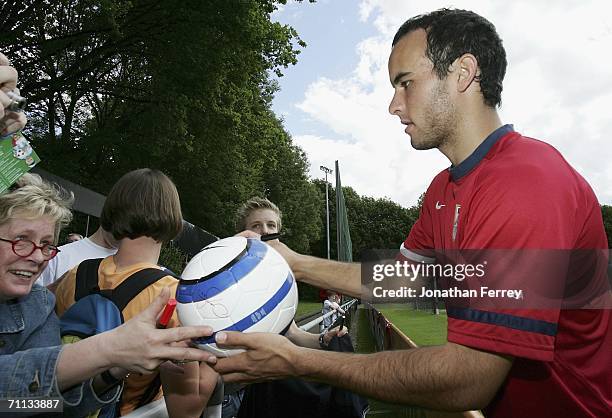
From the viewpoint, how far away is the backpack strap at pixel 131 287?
258cm

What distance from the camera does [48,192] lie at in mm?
2461

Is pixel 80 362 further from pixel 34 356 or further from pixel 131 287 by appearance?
pixel 131 287

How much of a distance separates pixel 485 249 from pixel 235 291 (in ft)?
3.82

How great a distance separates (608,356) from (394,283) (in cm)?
193

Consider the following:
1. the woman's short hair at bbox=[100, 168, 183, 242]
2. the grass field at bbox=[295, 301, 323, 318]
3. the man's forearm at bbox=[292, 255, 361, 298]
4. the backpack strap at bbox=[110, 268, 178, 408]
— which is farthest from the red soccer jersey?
the grass field at bbox=[295, 301, 323, 318]

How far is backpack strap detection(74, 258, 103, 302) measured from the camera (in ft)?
8.98

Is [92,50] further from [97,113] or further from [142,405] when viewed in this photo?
[142,405]

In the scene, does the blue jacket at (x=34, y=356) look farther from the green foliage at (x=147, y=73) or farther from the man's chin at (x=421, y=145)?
the green foliage at (x=147, y=73)

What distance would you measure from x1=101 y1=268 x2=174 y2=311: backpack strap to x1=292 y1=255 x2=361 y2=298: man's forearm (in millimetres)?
1471

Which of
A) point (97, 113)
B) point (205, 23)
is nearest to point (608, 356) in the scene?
point (205, 23)

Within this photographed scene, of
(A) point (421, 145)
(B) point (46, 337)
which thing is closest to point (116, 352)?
(B) point (46, 337)

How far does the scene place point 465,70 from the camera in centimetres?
272

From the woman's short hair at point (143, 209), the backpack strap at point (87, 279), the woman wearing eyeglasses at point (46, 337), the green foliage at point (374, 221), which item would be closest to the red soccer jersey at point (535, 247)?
the woman wearing eyeglasses at point (46, 337)

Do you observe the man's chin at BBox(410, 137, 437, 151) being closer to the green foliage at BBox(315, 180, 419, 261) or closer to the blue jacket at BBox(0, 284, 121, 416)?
the blue jacket at BBox(0, 284, 121, 416)
